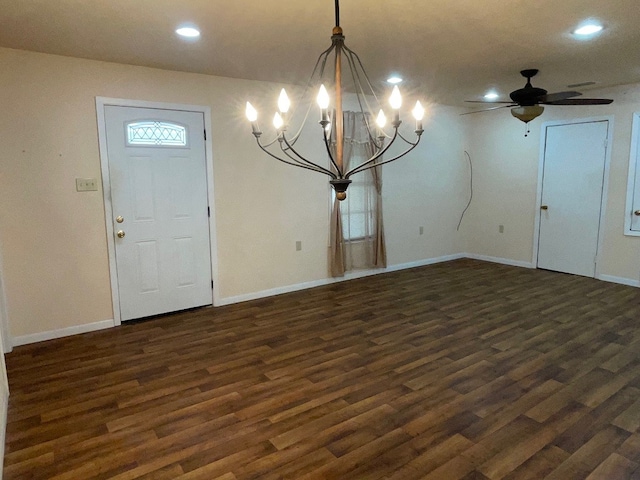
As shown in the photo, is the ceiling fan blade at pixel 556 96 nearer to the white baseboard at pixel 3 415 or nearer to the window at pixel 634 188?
the window at pixel 634 188

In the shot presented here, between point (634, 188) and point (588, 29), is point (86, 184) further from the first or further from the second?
point (634, 188)

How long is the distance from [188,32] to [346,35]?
3.75ft

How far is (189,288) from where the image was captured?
175 inches

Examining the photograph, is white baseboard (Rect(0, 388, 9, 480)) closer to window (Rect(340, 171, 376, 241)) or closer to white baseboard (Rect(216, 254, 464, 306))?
white baseboard (Rect(216, 254, 464, 306))

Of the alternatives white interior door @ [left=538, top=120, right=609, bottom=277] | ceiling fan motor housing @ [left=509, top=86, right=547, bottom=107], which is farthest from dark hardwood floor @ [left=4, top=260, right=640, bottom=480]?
ceiling fan motor housing @ [left=509, top=86, right=547, bottom=107]

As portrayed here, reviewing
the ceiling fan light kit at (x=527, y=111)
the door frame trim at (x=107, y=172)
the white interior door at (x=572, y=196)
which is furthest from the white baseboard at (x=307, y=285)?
the ceiling fan light kit at (x=527, y=111)

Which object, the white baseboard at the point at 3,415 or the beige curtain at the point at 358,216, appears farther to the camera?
the beige curtain at the point at 358,216

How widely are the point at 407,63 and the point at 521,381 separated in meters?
2.87

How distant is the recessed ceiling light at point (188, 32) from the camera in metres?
2.90

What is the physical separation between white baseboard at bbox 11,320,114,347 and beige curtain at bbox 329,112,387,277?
8.87 feet

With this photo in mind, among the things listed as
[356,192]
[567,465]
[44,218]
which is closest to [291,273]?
[356,192]

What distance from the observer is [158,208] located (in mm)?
4148

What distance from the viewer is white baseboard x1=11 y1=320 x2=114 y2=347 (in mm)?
3595

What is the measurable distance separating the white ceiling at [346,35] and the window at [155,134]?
549 mm
